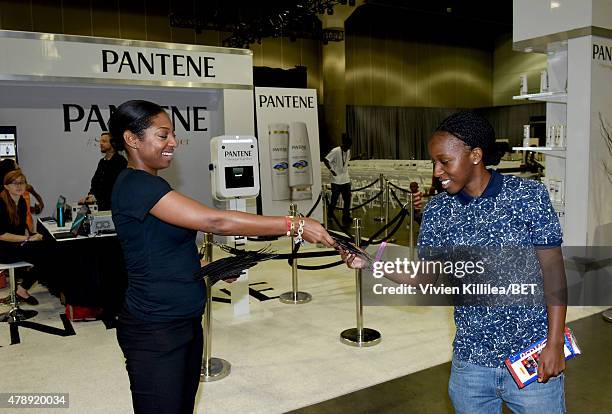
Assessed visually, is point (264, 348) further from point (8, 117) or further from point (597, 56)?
point (8, 117)

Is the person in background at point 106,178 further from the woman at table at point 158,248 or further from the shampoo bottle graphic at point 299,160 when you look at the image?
the woman at table at point 158,248

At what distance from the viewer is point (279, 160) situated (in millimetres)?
9555

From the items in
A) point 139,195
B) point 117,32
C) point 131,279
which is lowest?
point 131,279

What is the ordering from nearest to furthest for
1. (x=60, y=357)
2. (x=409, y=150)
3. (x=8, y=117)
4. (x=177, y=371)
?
(x=177, y=371)
(x=60, y=357)
(x=8, y=117)
(x=409, y=150)

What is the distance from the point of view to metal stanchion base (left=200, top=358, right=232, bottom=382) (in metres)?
4.03

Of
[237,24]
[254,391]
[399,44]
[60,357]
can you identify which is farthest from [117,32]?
[254,391]

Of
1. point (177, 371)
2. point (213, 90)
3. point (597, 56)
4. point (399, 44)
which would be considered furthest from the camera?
point (399, 44)

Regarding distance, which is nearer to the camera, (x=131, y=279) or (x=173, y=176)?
(x=131, y=279)

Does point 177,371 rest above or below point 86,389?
above

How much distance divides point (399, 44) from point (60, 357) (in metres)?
22.3

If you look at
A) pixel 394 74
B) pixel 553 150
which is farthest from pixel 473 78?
pixel 553 150

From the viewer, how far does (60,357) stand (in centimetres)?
455

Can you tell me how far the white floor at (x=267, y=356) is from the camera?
377cm

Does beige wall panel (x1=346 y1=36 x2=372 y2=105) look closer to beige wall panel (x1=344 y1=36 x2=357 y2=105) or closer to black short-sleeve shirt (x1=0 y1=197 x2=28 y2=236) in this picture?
beige wall panel (x1=344 y1=36 x2=357 y2=105)
